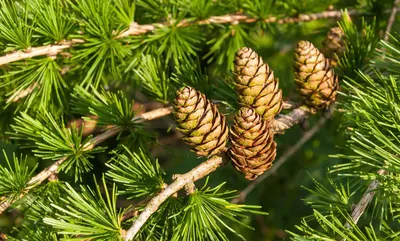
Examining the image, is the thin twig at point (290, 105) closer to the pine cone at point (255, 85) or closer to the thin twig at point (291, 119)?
the thin twig at point (291, 119)

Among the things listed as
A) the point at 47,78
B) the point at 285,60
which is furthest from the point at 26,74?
the point at 285,60

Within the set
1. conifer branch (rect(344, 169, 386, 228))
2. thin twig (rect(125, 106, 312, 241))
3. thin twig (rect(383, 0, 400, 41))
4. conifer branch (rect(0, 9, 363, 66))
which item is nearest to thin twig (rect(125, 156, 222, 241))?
thin twig (rect(125, 106, 312, 241))

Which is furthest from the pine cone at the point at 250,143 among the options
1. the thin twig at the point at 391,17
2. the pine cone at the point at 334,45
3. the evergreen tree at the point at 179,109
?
the thin twig at the point at 391,17

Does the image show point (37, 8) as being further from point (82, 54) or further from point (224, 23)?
point (224, 23)

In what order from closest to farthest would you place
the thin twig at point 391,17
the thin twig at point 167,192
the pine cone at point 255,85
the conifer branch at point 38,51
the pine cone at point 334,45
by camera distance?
the thin twig at point 167,192
the pine cone at point 255,85
the conifer branch at point 38,51
the pine cone at point 334,45
the thin twig at point 391,17

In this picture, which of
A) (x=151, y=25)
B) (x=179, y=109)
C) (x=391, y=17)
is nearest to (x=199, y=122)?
(x=179, y=109)

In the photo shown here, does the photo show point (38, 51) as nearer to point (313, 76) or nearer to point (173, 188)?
point (173, 188)

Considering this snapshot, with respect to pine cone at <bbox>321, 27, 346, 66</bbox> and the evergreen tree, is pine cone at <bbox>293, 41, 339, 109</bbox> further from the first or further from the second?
pine cone at <bbox>321, 27, 346, 66</bbox>
